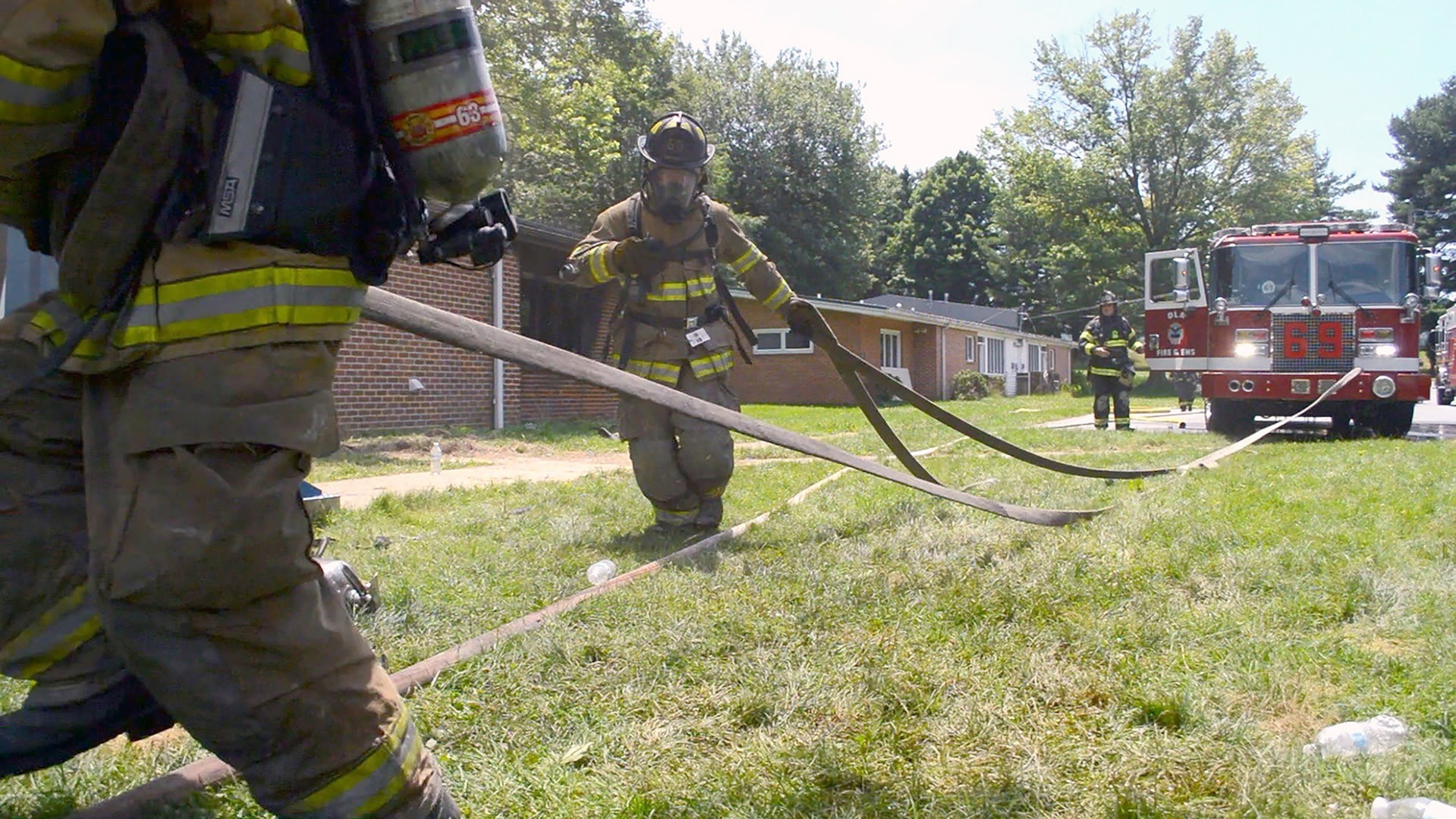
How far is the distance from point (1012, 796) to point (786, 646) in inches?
38.0

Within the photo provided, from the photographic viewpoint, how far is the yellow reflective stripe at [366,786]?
162 cm

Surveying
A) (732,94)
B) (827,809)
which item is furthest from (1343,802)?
(732,94)

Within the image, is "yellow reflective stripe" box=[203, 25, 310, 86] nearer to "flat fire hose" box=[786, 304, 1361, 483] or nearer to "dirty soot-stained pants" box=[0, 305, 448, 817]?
"dirty soot-stained pants" box=[0, 305, 448, 817]

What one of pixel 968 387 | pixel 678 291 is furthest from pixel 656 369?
pixel 968 387

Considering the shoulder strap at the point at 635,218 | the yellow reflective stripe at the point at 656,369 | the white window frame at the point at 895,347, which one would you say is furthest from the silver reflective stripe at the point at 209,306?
the white window frame at the point at 895,347

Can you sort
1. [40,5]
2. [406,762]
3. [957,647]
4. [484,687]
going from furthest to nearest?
[957,647]
[484,687]
[406,762]
[40,5]

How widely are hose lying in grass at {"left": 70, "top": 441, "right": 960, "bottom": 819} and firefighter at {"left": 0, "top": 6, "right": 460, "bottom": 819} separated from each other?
0.52 metres

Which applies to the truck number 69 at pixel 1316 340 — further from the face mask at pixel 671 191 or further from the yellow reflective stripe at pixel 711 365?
the face mask at pixel 671 191

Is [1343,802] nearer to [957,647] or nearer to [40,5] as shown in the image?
[957,647]

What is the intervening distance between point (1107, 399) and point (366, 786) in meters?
13.0

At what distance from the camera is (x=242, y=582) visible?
1.56 meters

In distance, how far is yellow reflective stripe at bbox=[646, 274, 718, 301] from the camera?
5125 millimetres

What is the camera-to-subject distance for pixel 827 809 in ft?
6.53

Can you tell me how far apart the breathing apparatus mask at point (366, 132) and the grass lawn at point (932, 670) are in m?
1.13
